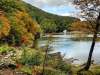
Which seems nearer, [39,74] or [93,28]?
[39,74]

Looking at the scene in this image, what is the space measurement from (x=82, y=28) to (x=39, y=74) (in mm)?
4924

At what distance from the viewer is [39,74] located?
Answer: 5391 mm

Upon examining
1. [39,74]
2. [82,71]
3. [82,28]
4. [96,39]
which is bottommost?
[82,71]

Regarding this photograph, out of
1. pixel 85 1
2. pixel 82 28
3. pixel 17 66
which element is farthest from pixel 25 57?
pixel 85 1

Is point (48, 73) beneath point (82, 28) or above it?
beneath

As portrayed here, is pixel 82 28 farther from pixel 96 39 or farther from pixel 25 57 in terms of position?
pixel 25 57

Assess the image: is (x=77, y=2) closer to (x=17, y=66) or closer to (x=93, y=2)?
(x=93, y=2)

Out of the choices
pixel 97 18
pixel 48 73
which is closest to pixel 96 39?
pixel 97 18

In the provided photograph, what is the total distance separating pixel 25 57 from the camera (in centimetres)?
681

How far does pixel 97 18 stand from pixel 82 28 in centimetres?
150

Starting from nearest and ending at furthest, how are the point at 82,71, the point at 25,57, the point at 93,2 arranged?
the point at 25,57
the point at 93,2
the point at 82,71

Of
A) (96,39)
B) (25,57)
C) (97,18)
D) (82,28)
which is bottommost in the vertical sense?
(25,57)

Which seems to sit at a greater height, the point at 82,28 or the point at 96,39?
the point at 82,28

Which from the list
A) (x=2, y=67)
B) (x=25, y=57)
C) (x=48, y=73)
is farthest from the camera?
(x=25, y=57)
